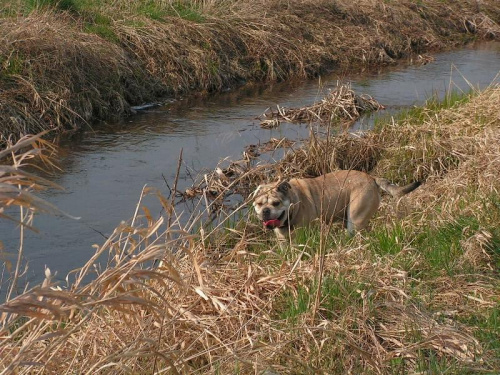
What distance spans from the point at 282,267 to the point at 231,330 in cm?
65

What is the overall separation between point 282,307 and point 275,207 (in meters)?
2.34

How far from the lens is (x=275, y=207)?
694 cm

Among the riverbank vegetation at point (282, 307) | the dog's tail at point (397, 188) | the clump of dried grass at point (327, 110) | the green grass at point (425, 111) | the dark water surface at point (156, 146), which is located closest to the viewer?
the riverbank vegetation at point (282, 307)

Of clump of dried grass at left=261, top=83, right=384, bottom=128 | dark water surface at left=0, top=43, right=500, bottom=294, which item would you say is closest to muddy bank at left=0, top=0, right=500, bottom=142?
dark water surface at left=0, top=43, right=500, bottom=294

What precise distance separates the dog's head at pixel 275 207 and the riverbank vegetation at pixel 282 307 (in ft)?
1.85

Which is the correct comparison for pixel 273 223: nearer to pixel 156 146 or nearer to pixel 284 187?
pixel 284 187

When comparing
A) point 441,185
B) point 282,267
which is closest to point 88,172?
point 441,185

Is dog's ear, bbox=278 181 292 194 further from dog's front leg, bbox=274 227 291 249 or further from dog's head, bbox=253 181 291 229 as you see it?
dog's front leg, bbox=274 227 291 249

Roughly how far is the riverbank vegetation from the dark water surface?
1.90 meters

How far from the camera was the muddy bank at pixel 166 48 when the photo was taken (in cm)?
1107

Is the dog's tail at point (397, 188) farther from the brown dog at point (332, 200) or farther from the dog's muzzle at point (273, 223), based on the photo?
the dog's muzzle at point (273, 223)

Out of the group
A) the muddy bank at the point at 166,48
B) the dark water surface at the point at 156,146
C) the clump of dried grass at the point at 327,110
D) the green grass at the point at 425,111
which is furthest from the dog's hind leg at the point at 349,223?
the muddy bank at the point at 166,48

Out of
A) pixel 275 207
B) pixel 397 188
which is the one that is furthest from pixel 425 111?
pixel 275 207

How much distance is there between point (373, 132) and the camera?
983 cm
